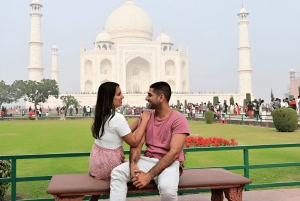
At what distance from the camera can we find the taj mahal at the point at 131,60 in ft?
115

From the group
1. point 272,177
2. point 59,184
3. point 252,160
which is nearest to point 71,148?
point 252,160

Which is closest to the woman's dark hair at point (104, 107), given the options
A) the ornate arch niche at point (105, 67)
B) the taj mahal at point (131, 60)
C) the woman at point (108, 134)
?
the woman at point (108, 134)

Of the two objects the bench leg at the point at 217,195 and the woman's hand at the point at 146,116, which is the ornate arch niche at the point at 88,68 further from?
the woman's hand at the point at 146,116

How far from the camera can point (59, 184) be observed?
258cm

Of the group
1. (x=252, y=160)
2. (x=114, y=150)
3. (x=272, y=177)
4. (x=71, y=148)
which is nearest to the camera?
(x=114, y=150)

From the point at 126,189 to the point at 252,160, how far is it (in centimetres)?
404

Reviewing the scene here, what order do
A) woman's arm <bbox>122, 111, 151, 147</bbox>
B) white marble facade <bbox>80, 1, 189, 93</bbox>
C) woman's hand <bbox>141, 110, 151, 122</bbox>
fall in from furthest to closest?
1. white marble facade <bbox>80, 1, 189, 93</bbox>
2. woman's hand <bbox>141, 110, 151, 122</bbox>
3. woman's arm <bbox>122, 111, 151, 147</bbox>

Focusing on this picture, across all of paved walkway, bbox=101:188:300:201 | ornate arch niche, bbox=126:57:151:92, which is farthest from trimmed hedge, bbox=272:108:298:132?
ornate arch niche, bbox=126:57:151:92

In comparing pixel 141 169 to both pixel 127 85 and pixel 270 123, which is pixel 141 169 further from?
pixel 127 85

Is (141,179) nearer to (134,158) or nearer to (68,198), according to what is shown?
(134,158)

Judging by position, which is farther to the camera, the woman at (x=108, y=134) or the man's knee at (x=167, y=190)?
the woman at (x=108, y=134)

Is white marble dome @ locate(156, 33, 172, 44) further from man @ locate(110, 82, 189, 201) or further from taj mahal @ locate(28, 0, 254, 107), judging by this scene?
man @ locate(110, 82, 189, 201)

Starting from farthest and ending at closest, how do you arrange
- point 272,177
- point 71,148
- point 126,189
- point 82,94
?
point 82,94 → point 71,148 → point 272,177 → point 126,189

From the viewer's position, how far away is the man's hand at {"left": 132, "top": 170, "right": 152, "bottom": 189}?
2.47 m
